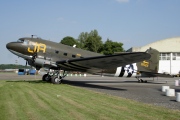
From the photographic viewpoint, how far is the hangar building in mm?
61781

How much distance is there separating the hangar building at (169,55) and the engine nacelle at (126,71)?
3847 cm

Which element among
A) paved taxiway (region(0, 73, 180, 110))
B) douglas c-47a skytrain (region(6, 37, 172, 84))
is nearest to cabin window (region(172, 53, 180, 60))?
paved taxiway (region(0, 73, 180, 110))

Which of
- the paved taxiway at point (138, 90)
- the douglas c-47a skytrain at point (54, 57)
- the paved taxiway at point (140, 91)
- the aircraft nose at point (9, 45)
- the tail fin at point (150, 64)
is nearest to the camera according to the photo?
the paved taxiway at point (140, 91)

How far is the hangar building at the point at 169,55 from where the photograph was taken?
61781 millimetres

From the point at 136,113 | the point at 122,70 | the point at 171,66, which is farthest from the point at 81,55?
the point at 171,66

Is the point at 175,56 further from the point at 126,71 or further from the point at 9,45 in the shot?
the point at 9,45

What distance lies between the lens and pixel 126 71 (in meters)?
25.2

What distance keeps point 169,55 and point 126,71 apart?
1694 inches

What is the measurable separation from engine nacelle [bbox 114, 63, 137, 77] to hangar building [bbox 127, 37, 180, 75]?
38472mm

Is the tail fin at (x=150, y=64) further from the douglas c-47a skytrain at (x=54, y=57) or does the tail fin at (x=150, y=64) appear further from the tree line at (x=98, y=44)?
the tree line at (x=98, y=44)

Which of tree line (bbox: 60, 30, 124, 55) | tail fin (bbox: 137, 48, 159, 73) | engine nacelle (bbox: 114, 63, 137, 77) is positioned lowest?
engine nacelle (bbox: 114, 63, 137, 77)

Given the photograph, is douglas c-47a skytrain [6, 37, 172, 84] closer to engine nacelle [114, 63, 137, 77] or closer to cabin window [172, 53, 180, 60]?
engine nacelle [114, 63, 137, 77]

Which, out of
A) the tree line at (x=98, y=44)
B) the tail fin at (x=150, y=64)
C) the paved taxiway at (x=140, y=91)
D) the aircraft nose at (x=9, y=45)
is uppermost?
the tree line at (x=98, y=44)

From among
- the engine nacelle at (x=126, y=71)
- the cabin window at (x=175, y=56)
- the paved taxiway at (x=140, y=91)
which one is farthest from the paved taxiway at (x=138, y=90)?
the cabin window at (x=175, y=56)
